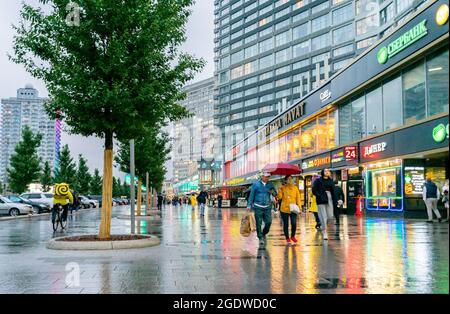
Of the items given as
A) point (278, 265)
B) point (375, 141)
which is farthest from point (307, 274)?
point (375, 141)

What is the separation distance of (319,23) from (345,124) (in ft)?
276

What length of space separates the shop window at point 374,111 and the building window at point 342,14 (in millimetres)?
74740

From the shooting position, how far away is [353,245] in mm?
11695

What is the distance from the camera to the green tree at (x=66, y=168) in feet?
249

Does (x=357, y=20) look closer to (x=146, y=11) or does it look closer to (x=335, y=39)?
(x=335, y=39)

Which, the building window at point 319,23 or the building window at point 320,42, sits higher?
the building window at point 319,23

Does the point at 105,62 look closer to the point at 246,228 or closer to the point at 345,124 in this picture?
the point at 246,228

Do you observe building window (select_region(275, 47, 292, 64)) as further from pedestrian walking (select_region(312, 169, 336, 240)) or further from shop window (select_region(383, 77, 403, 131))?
pedestrian walking (select_region(312, 169, 336, 240))

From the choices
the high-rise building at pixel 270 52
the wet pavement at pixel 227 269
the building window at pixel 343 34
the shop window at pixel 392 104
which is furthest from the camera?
the high-rise building at pixel 270 52

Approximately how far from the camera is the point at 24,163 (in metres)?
54.4

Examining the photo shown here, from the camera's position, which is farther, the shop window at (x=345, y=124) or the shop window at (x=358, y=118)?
the shop window at (x=345, y=124)

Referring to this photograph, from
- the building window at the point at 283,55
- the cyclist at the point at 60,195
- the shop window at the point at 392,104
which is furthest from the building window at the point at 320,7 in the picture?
the cyclist at the point at 60,195

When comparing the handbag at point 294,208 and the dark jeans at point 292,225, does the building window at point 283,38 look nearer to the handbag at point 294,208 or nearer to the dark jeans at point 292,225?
the dark jeans at point 292,225

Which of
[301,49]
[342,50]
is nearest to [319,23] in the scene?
[301,49]
